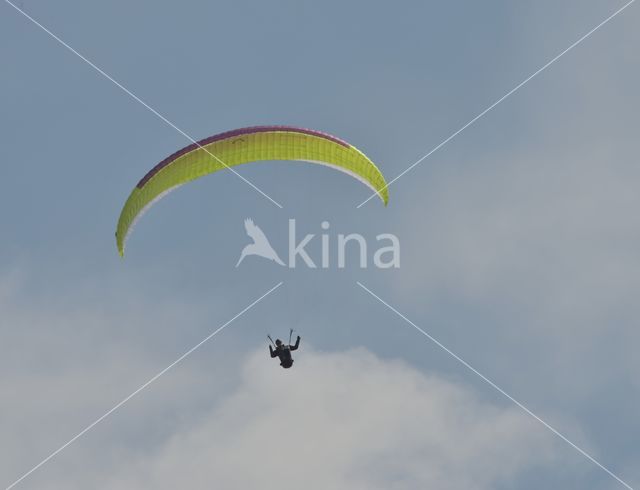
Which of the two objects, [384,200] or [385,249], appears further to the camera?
[385,249]

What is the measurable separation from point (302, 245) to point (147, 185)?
6.61 metres

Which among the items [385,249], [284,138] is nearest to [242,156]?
[284,138]

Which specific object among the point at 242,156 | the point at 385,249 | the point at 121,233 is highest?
the point at 385,249

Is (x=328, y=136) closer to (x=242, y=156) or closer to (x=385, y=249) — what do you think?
(x=242, y=156)

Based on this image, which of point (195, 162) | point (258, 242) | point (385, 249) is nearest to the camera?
point (195, 162)

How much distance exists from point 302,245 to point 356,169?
392 centimetres

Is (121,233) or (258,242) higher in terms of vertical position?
(258,242)

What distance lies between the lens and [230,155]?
56500 millimetres

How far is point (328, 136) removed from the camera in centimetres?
5703

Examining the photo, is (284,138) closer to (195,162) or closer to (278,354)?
(195,162)

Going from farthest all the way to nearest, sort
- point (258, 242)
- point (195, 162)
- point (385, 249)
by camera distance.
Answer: point (385, 249) → point (258, 242) → point (195, 162)

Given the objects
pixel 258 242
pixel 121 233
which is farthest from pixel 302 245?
pixel 121 233

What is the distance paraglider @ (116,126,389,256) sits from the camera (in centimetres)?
5631

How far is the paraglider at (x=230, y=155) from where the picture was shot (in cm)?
5631
